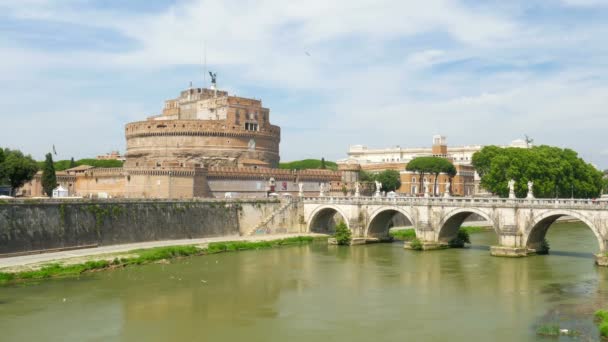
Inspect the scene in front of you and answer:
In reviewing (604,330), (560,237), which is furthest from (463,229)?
(604,330)

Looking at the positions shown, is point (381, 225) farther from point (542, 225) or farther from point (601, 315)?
point (601, 315)

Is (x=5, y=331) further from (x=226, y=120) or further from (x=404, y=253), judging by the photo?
(x=226, y=120)

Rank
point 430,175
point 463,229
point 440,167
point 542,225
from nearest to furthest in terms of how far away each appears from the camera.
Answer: point 542,225
point 463,229
point 440,167
point 430,175

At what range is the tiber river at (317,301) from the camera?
2223cm

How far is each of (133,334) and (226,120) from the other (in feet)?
152

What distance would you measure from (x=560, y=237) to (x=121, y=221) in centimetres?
3224

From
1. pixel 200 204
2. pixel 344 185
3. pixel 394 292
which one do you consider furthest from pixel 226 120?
pixel 394 292

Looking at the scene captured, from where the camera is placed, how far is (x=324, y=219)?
184 ft

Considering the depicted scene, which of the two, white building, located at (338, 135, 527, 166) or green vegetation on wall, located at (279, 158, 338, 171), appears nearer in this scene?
green vegetation on wall, located at (279, 158, 338, 171)

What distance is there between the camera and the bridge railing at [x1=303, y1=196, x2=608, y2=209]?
3578 cm

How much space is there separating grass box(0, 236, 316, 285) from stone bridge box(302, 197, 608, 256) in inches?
166

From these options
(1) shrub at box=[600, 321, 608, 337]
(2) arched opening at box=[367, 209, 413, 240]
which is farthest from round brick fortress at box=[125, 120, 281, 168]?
(1) shrub at box=[600, 321, 608, 337]

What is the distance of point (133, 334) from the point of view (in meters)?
22.2

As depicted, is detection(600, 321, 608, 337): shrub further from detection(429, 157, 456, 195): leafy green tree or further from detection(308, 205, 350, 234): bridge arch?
detection(429, 157, 456, 195): leafy green tree
